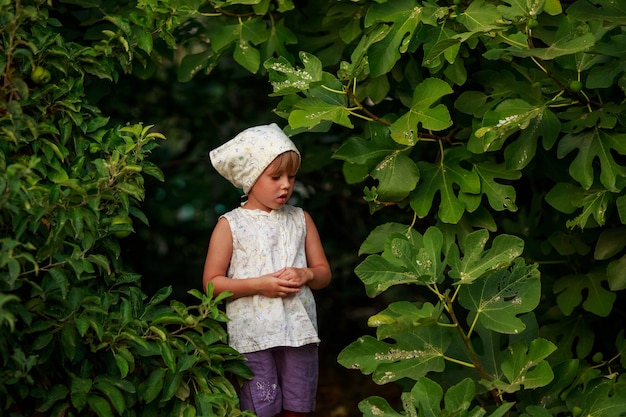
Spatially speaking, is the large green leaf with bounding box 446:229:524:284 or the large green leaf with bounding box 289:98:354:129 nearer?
the large green leaf with bounding box 446:229:524:284

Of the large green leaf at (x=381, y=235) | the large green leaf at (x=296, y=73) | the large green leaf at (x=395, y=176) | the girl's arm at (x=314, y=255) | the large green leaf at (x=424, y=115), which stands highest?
the large green leaf at (x=296, y=73)

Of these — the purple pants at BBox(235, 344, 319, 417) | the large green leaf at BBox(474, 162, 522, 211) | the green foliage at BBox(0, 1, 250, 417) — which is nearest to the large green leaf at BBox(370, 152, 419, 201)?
the large green leaf at BBox(474, 162, 522, 211)

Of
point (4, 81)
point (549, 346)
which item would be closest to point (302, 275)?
point (549, 346)

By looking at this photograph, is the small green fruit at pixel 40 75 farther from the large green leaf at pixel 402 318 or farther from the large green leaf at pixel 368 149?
the large green leaf at pixel 402 318

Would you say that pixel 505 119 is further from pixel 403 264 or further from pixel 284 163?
pixel 284 163

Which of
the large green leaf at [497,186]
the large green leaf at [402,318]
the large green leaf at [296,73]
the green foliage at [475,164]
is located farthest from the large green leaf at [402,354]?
the large green leaf at [296,73]

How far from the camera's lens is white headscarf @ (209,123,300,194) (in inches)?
158

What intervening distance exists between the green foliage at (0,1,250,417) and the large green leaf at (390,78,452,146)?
92cm

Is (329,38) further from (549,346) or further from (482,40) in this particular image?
(549,346)

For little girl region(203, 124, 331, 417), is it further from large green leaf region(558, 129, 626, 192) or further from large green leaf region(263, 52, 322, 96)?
large green leaf region(558, 129, 626, 192)

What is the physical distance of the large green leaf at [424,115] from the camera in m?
4.11

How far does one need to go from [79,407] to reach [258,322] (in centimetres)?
71

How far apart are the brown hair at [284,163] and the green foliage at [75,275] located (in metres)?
0.42

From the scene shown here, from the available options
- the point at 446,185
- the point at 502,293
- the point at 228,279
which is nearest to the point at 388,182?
the point at 446,185
